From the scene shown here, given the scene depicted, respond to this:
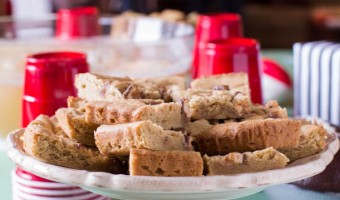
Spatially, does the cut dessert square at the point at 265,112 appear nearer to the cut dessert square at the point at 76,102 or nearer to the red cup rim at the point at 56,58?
the cut dessert square at the point at 76,102

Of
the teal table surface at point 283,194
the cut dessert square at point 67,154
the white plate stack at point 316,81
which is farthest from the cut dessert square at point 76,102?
the white plate stack at point 316,81

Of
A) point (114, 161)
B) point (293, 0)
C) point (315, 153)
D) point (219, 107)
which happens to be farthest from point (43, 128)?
point (293, 0)

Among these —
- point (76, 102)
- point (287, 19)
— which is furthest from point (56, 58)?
point (287, 19)

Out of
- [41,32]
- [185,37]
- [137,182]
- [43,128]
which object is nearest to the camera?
[137,182]

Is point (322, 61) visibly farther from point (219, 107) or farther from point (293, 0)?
point (293, 0)

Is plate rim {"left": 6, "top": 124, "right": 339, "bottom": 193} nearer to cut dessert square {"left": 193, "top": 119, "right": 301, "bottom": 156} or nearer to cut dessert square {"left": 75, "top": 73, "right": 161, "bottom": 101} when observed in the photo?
cut dessert square {"left": 193, "top": 119, "right": 301, "bottom": 156}

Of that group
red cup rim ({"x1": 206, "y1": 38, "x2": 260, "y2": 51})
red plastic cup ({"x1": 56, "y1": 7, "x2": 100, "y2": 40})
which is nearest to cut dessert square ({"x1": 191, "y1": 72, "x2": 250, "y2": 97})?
red cup rim ({"x1": 206, "y1": 38, "x2": 260, "y2": 51})
